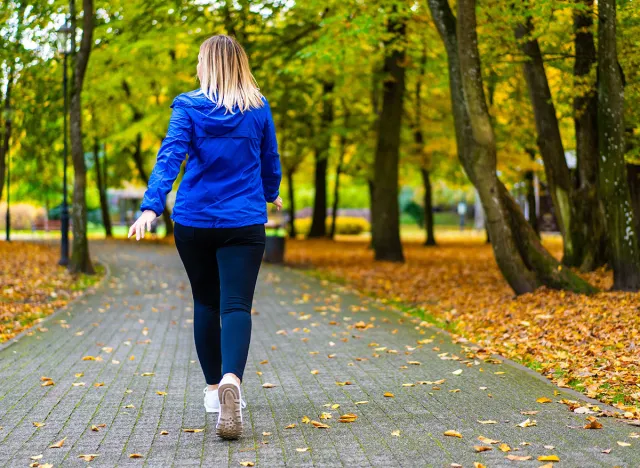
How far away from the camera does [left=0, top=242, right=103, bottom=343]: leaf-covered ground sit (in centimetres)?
1121

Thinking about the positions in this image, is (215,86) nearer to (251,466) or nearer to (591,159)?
(251,466)

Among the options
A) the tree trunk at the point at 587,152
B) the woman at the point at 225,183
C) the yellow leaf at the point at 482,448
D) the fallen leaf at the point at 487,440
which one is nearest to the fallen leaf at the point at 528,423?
the fallen leaf at the point at 487,440

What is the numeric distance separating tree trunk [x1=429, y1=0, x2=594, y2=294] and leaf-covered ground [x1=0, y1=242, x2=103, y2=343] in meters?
5.96

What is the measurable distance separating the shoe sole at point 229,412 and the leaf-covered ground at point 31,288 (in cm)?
513

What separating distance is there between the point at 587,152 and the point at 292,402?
9933mm

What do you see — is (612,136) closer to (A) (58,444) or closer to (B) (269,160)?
(B) (269,160)

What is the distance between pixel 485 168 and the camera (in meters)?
12.0

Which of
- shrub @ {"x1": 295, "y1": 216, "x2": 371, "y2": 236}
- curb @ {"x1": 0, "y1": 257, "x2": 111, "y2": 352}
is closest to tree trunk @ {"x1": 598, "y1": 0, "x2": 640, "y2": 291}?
curb @ {"x1": 0, "y1": 257, "x2": 111, "y2": 352}

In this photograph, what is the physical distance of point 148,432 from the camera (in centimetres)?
531

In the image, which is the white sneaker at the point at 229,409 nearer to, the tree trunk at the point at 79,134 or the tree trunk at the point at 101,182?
the tree trunk at the point at 79,134

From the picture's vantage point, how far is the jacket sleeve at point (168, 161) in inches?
188

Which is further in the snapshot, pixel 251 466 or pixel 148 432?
pixel 148 432

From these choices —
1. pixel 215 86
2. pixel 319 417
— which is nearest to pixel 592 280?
pixel 319 417

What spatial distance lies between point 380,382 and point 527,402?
49.2 inches
